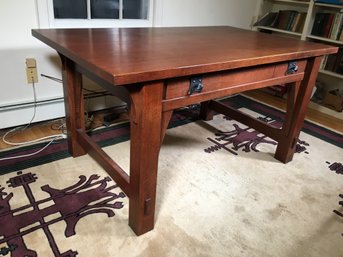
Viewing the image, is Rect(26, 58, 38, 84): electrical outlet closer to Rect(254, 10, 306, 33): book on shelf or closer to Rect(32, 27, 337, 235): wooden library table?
Rect(32, 27, 337, 235): wooden library table

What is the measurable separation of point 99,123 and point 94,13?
0.79 meters

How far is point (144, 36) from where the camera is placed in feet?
4.99

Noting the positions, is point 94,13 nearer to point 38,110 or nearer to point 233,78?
point 38,110

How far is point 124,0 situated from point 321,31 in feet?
6.03

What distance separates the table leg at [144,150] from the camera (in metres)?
1.00

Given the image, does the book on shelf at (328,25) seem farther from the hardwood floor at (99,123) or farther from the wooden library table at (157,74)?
the wooden library table at (157,74)

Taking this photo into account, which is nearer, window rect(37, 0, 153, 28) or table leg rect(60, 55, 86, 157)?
table leg rect(60, 55, 86, 157)

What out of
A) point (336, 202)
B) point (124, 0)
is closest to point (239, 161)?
point (336, 202)

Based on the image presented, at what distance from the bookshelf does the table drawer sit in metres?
1.37

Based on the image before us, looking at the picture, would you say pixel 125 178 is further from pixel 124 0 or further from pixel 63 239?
pixel 124 0

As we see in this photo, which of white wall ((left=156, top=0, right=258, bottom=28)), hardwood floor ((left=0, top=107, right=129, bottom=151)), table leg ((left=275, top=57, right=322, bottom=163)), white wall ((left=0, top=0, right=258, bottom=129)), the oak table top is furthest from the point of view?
white wall ((left=156, top=0, right=258, bottom=28))

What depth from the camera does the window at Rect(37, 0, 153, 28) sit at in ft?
6.17

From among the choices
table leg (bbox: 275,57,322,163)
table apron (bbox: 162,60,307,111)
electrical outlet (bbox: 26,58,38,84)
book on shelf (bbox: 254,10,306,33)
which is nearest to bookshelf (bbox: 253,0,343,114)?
book on shelf (bbox: 254,10,306,33)

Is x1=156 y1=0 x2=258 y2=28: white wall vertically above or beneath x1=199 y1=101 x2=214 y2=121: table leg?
above
